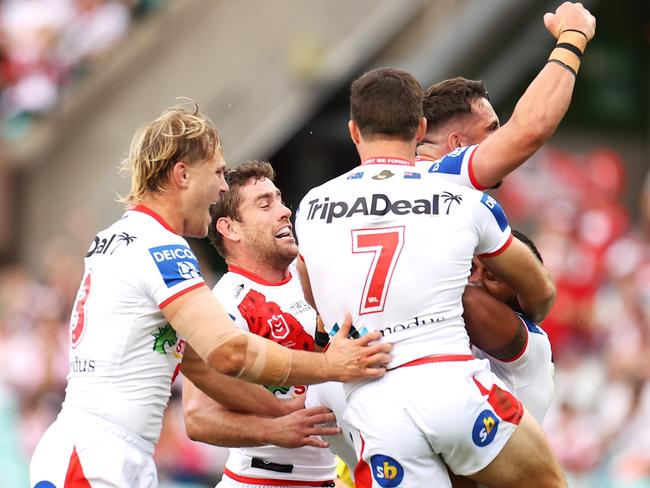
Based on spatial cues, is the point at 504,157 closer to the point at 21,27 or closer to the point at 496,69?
the point at 496,69

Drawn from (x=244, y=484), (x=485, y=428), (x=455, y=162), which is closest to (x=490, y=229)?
(x=455, y=162)

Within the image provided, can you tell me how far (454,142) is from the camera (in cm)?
646

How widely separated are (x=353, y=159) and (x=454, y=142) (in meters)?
8.56

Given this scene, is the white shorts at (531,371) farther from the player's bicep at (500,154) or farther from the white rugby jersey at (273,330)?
the white rugby jersey at (273,330)

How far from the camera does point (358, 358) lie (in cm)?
539

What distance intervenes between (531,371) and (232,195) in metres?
1.71

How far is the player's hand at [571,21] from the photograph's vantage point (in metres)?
5.89

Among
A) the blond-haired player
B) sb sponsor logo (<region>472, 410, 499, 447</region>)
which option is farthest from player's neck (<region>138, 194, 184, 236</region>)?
sb sponsor logo (<region>472, 410, 499, 447</region>)

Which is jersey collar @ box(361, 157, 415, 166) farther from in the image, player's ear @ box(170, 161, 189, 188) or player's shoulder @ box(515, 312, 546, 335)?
player's shoulder @ box(515, 312, 546, 335)

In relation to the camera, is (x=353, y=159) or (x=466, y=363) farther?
(x=353, y=159)

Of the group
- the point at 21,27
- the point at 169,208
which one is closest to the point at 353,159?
the point at 21,27

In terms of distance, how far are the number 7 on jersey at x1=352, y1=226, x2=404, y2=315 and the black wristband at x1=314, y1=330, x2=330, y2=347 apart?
30.6 inches

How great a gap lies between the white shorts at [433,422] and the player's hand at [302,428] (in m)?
0.54

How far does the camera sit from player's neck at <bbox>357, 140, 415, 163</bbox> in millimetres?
5645
